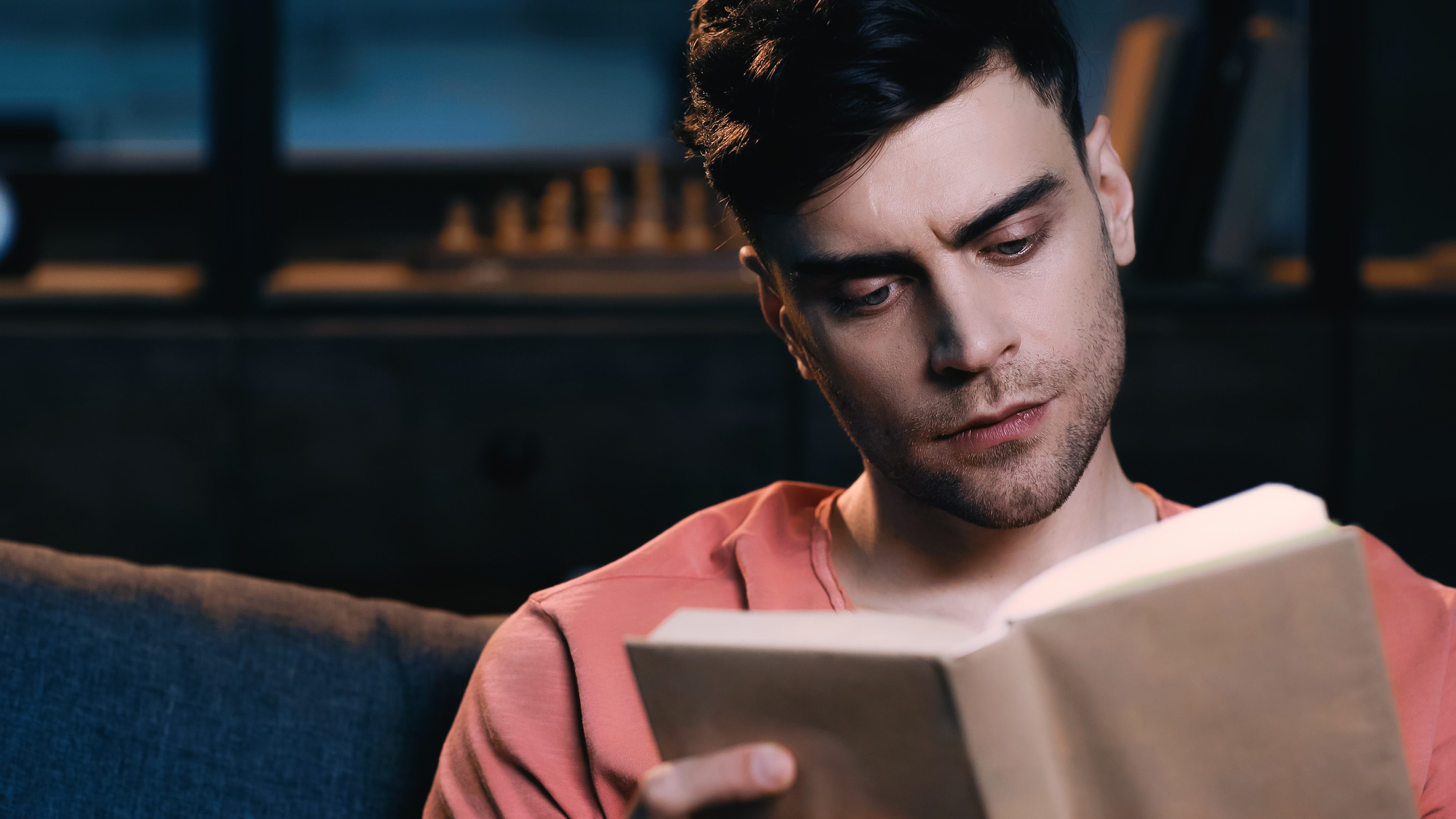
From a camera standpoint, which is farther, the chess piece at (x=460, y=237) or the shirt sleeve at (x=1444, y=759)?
the chess piece at (x=460, y=237)

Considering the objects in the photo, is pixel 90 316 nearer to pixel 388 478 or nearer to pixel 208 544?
pixel 208 544

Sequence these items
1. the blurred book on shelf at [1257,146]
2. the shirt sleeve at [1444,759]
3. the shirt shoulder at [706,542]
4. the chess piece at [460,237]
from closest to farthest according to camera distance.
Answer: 1. the shirt sleeve at [1444,759]
2. the shirt shoulder at [706,542]
3. the blurred book on shelf at [1257,146]
4. the chess piece at [460,237]

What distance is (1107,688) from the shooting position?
→ 0.52m

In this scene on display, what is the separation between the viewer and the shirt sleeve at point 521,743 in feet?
2.74

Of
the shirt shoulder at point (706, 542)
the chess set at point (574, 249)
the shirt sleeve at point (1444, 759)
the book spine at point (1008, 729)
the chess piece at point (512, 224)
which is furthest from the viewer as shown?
the chess piece at point (512, 224)

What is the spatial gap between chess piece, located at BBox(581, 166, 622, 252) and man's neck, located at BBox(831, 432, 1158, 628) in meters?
1.41

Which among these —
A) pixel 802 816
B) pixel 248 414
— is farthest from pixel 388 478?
pixel 802 816

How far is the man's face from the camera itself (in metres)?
0.82

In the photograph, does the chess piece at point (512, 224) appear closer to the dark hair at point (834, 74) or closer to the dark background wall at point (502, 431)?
the dark background wall at point (502, 431)

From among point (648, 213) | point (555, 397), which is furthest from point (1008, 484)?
point (648, 213)

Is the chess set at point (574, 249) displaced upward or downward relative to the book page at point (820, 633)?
downward

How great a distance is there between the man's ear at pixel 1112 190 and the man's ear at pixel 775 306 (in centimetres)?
28

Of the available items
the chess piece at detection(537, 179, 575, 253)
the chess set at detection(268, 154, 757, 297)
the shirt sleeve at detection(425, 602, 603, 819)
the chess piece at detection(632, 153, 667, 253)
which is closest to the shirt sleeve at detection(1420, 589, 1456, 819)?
the shirt sleeve at detection(425, 602, 603, 819)

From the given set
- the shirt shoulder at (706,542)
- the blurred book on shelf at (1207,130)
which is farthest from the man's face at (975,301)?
the blurred book on shelf at (1207,130)
